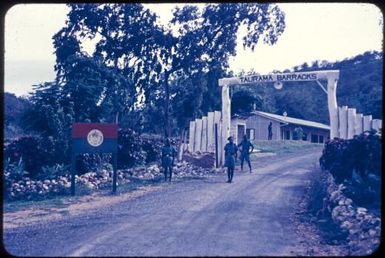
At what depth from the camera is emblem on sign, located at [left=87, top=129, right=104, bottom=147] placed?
468 inches

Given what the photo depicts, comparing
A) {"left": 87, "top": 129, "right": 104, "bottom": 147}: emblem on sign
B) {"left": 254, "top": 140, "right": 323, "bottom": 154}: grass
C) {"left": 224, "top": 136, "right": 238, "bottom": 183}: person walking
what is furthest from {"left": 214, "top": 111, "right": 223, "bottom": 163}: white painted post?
{"left": 254, "top": 140, "right": 323, "bottom": 154}: grass

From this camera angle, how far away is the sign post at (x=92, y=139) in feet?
38.6

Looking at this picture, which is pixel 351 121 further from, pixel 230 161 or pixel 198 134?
pixel 198 134

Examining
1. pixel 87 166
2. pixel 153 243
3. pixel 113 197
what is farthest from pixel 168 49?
pixel 153 243

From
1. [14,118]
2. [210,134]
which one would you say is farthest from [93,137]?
[14,118]

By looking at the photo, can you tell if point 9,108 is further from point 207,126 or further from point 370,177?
point 370,177

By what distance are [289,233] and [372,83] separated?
35042 mm

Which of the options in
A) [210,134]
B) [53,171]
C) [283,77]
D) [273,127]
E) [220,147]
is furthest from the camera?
[273,127]

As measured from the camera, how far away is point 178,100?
27312 millimetres

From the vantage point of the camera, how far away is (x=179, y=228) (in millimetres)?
7555

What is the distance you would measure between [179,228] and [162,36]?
16.5m

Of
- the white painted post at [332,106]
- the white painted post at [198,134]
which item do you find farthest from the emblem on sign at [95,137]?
the white painted post at [332,106]

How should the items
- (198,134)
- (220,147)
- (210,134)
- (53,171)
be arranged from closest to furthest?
(53,171)
(220,147)
(210,134)
(198,134)

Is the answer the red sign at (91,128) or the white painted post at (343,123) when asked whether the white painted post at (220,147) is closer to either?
the white painted post at (343,123)
